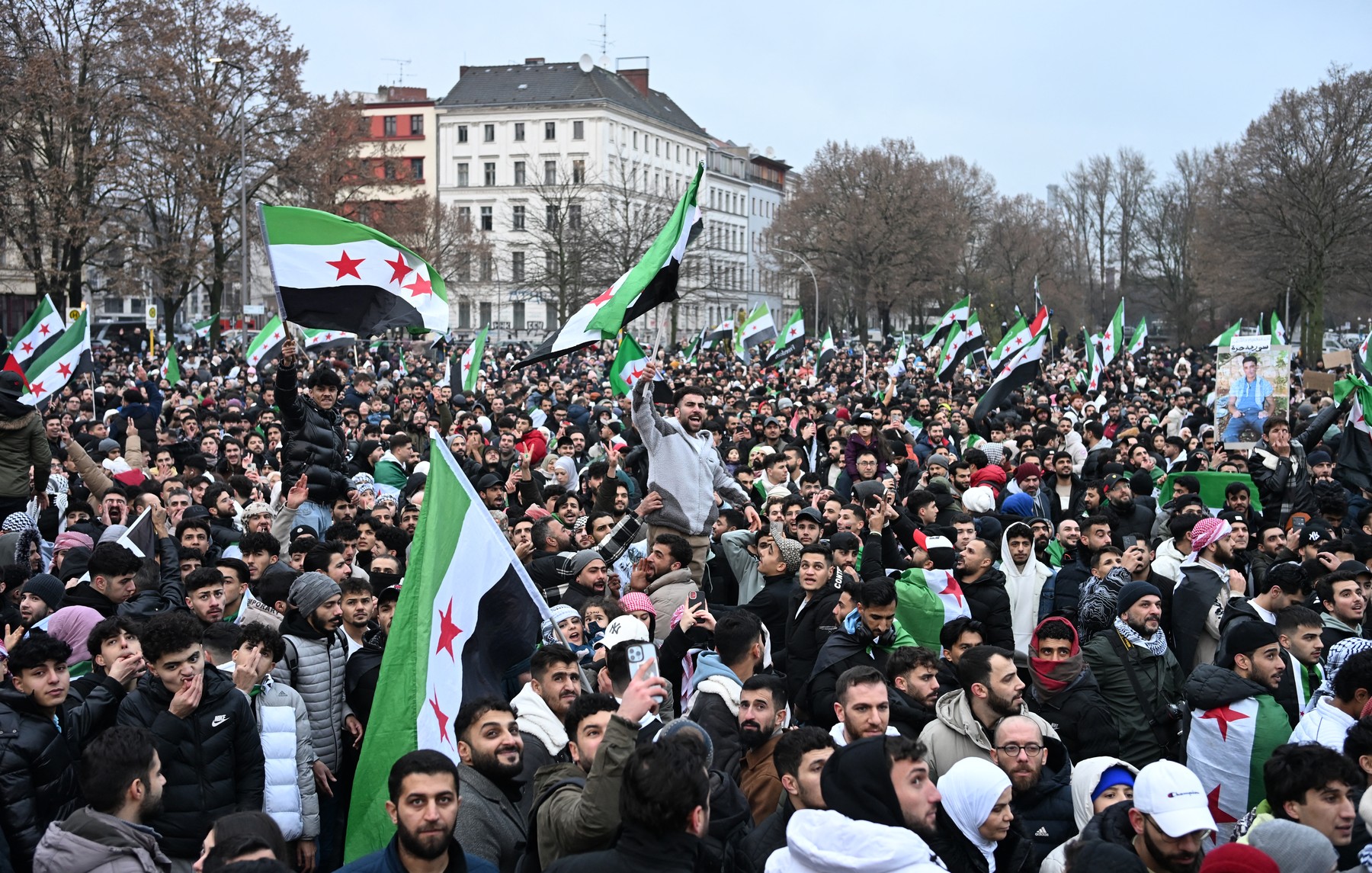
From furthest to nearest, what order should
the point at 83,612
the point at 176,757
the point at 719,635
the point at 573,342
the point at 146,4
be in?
the point at 146,4
the point at 573,342
the point at 83,612
the point at 719,635
the point at 176,757

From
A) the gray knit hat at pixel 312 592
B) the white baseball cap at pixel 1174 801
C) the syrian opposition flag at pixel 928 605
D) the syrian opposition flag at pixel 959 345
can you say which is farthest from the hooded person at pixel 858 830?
the syrian opposition flag at pixel 959 345

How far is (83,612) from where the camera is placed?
6691 millimetres

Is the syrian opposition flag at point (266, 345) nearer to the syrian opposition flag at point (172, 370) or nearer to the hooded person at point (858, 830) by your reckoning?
the syrian opposition flag at point (172, 370)

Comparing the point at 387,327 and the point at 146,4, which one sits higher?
the point at 146,4

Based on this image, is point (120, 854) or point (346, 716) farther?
point (346, 716)

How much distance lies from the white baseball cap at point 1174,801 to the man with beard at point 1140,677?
210 cm

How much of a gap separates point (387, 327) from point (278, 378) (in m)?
1.31

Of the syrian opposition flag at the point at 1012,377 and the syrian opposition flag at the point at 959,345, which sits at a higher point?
the syrian opposition flag at the point at 959,345

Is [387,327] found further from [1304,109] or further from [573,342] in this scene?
[1304,109]

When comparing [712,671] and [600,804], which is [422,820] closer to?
[600,804]

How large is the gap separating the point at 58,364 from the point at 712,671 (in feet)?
41.6

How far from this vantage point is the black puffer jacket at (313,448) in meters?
9.20

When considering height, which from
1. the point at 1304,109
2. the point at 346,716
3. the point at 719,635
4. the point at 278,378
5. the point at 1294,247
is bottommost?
the point at 346,716

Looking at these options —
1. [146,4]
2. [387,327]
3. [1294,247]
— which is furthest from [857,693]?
[1294,247]
